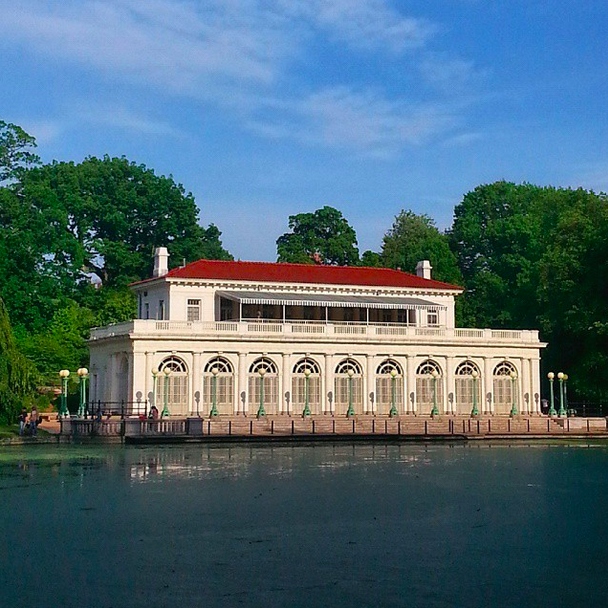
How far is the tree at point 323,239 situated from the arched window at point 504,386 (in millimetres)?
40213

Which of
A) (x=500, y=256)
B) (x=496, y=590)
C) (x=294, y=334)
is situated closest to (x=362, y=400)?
(x=294, y=334)

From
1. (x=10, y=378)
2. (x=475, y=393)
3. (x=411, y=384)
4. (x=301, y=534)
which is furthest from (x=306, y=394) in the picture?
(x=301, y=534)

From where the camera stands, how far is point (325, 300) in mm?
60469

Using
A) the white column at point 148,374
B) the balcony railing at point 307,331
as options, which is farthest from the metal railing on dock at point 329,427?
the balcony railing at point 307,331

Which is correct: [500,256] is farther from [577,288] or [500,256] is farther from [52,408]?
[52,408]

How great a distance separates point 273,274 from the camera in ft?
202

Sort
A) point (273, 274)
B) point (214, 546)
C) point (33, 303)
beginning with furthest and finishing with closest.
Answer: point (33, 303), point (273, 274), point (214, 546)

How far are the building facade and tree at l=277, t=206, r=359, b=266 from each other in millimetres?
37125

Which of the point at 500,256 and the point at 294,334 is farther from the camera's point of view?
the point at 500,256

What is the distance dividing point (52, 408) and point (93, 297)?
1568 cm

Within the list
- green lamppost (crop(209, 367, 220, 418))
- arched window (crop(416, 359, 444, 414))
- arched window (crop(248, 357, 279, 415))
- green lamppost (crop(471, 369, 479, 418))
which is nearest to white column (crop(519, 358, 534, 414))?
green lamppost (crop(471, 369, 479, 418))

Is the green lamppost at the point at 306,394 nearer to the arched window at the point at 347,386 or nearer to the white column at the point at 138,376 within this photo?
the arched window at the point at 347,386

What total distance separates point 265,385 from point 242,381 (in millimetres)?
1328

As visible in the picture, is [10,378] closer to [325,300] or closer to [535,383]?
[325,300]
